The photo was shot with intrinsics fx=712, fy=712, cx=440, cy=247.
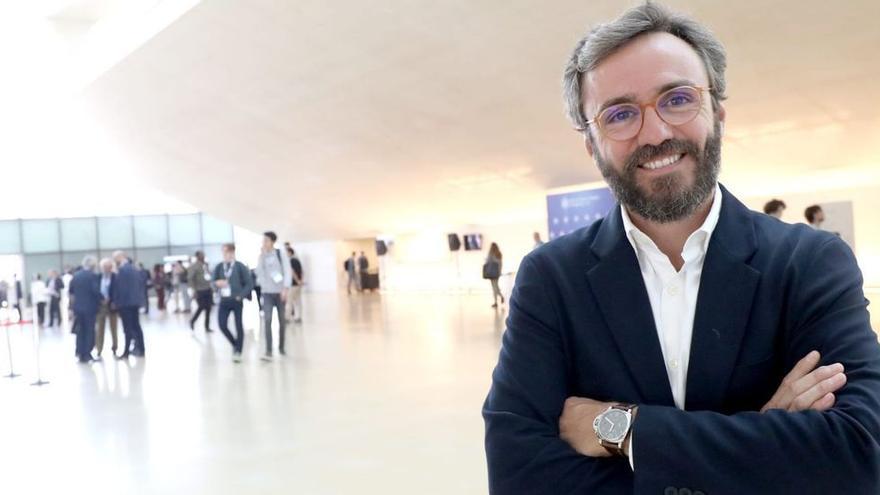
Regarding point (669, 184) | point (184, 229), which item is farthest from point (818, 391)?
point (184, 229)

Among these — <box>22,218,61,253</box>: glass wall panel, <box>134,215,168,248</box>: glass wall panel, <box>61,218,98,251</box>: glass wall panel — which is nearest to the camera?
<box>22,218,61,253</box>: glass wall panel

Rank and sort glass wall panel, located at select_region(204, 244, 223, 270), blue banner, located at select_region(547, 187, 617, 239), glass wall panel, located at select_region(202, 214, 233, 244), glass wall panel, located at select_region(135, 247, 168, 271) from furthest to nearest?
glass wall panel, located at select_region(204, 244, 223, 270) < glass wall panel, located at select_region(202, 214, 233, 244) < glass wall panel, located at select_region(135, 247, 168, 271) < blue banner, located at select_region(547, 187, 617, 239)

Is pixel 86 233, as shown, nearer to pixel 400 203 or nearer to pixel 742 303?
pixel 400 203

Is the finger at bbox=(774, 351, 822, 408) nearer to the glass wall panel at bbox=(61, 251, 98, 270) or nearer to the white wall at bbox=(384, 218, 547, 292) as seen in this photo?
the white wall at bbox=(384, 218, 547, 292)

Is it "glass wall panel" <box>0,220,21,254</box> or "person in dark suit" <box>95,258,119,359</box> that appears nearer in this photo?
"person in dark suit" <box>95,258,119,359</box>

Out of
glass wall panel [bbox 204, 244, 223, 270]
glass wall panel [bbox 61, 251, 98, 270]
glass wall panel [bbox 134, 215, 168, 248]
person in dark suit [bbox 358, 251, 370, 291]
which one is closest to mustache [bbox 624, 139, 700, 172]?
person in dark suit [bbox 358, 251, 370, 291]

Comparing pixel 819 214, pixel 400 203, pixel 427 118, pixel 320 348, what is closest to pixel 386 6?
pixel 427 118

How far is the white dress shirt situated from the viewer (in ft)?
5.32

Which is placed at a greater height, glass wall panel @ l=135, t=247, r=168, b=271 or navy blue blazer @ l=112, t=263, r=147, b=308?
glass wall panel @ l=135, t=247, r=168, b=271

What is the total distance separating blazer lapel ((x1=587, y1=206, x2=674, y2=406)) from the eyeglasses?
26cm

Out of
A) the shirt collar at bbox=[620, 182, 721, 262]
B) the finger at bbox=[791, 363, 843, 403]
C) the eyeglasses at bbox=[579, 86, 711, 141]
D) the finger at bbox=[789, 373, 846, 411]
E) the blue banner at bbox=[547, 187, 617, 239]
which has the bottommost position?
the finger at bbox=[789, 373, 846, 411]

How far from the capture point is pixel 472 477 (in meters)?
4.84

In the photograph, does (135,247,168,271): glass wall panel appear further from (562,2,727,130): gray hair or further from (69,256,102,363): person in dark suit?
(562,2,727,130): gray hair

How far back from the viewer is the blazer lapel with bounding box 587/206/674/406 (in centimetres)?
160
